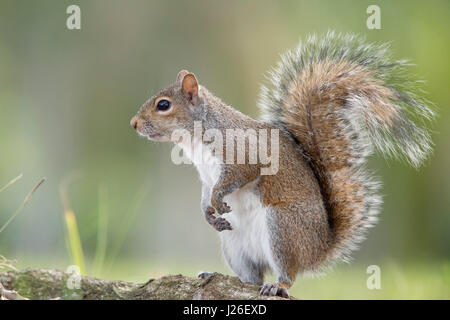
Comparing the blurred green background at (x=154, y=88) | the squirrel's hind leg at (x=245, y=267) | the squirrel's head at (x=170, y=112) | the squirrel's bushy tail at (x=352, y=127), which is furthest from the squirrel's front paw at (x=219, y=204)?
the blurred green background at (x=154, y=88)

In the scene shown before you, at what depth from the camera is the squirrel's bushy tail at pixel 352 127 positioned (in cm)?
253

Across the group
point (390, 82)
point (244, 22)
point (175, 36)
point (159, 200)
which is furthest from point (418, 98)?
point (175, 36)

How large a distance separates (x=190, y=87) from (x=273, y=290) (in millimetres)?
987

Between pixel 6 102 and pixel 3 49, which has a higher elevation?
pixel 3 49

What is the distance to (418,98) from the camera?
2.62 metres

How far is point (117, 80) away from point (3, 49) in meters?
1.50

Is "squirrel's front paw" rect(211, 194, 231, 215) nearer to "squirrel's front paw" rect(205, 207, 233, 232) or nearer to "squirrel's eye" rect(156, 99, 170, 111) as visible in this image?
"squirrel's front paw" rect(205, 207, 233, 232)

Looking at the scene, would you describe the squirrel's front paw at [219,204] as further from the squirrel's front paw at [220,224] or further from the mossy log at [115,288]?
the mossy log at [115,288]

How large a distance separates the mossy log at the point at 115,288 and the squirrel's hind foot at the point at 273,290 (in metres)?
0.03

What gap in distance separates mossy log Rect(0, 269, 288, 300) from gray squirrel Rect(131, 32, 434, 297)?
298 millimetres

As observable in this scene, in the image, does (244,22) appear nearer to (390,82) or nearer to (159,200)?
(159,200)

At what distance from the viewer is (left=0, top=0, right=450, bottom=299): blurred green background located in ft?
18.1

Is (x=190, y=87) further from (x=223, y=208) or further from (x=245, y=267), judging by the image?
(x=245, y=267)

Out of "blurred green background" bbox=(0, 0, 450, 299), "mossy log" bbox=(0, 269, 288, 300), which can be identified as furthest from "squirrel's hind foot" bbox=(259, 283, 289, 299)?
"blurred green background" bbox=(0, 0, 450, 299)
